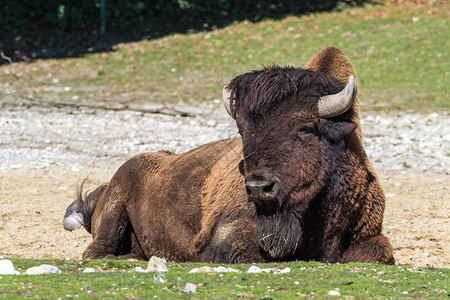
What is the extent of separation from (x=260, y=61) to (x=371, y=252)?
15122 millimetres

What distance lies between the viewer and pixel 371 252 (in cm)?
656

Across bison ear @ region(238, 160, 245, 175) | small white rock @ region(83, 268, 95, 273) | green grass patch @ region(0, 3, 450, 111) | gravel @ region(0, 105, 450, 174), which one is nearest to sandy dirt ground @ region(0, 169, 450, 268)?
gravel @ region(0, 105, 450, 174)

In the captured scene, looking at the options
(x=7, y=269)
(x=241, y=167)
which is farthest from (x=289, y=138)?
(x=7, y=269)

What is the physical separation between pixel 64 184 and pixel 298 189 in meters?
6.31

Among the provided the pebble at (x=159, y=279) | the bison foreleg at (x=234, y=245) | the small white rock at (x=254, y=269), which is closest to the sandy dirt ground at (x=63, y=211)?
the bison foreleg at (x=234, y=245)

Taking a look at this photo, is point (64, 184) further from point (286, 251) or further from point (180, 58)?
point (180, 58)

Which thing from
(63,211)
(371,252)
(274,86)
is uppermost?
(274,86)

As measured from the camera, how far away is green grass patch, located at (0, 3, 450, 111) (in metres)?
18.8

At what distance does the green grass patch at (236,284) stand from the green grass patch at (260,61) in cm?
1223

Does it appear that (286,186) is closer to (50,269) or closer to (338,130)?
(338,130)

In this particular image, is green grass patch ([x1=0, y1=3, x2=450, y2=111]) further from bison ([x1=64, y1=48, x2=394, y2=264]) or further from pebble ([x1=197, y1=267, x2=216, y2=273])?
pebble ([x1=197, y1=267, x2=216, y2=273])

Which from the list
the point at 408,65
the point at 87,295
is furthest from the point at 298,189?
the point at 408,65

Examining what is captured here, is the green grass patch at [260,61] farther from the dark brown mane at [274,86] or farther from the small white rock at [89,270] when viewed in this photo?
the small white rock at [89,270]

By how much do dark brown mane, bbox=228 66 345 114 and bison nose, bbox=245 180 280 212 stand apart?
0.66m
